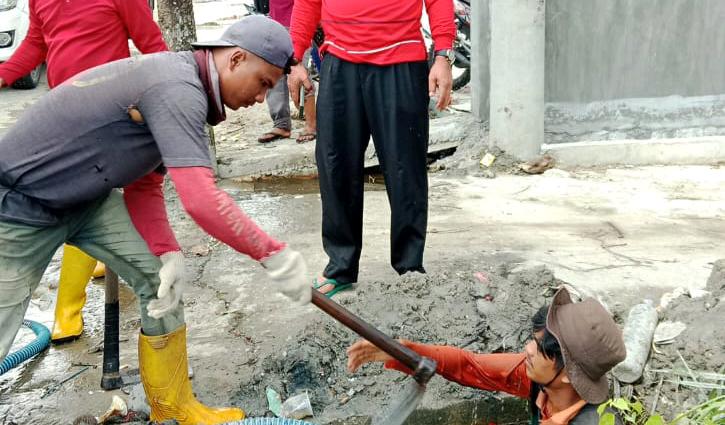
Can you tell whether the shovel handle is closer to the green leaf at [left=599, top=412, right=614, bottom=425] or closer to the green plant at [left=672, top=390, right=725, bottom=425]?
the green leaf at [left=599, top=412, right=614, bottom=425]

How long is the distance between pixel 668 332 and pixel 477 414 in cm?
94

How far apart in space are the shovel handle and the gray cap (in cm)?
78

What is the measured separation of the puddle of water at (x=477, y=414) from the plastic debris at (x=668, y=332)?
0.67 meters

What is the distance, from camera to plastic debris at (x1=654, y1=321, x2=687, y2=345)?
3.62 metres

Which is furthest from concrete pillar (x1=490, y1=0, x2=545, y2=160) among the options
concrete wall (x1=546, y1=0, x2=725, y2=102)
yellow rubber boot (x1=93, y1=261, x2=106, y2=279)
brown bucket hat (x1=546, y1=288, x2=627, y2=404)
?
brown bucket hat (x1=546, y1=288, x2=627, y2=404)

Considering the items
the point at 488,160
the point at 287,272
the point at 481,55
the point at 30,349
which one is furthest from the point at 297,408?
the point at 481,55

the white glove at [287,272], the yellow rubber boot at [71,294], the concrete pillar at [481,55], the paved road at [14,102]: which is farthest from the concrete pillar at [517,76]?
the paved road at [14,102]

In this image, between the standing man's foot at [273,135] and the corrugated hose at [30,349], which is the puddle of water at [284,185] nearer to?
the standing man's foot at [273,135]

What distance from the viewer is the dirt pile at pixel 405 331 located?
358 centimetres

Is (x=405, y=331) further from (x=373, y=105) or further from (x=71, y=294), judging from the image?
(x=71, y=294)

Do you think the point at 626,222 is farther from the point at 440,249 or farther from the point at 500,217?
the point at 440,249

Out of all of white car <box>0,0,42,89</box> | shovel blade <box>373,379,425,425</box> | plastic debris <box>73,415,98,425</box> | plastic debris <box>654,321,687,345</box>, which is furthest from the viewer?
white car <box>0,0,42,89</box>

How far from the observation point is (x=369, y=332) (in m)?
2.74

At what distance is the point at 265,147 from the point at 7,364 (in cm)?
410
